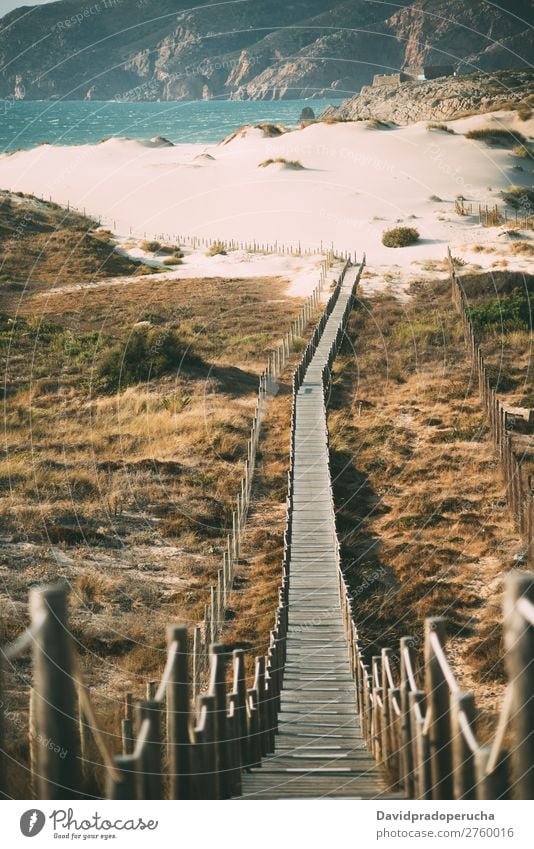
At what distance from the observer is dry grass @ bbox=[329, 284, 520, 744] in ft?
76.9

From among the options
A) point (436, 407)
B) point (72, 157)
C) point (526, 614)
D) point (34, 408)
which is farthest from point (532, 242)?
point (526, 614)

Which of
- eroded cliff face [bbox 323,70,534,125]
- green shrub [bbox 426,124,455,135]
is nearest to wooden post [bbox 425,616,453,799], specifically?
green shrub [bbox 426,124,455,135]

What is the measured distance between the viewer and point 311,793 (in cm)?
1130

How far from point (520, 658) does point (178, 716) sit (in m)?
2.66

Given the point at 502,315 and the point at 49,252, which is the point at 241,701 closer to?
the point at 502,315

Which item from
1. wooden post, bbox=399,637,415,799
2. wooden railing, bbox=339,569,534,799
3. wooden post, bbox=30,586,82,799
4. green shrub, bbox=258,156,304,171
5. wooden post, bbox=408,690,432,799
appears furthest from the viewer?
green shrub, bbox=258,156,304,171

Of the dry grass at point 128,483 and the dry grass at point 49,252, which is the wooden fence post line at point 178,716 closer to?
the dry grass at point 128,483

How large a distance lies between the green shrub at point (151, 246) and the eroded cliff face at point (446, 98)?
53.4 m

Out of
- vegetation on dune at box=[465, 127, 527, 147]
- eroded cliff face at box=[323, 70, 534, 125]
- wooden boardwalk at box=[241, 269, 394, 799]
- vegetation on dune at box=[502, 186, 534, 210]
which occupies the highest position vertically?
eroded cliff face at box=[323, 70, 534, 125]

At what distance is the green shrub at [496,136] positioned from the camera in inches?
4370

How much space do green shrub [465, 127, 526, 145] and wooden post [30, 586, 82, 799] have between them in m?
109

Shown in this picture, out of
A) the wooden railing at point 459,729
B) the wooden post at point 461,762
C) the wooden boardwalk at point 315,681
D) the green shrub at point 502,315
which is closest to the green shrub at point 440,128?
the green shrub at point 502,315

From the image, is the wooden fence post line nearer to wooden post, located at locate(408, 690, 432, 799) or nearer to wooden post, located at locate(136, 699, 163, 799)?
wooden post, located at locate(136, 699, 163, 799)

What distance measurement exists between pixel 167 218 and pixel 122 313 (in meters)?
37.3
